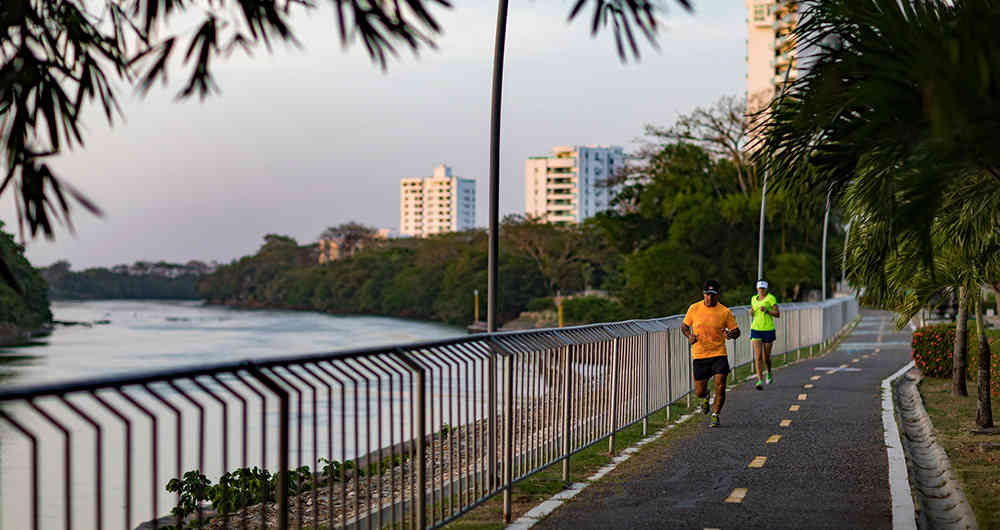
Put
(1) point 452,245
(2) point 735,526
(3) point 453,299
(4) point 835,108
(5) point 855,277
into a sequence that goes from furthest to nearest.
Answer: (1) point 452,245, (3) point 453,299, (5) point 855,277, (2) point 735,526, (4) point 835,108

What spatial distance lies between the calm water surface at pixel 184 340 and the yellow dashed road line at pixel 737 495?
47.7m

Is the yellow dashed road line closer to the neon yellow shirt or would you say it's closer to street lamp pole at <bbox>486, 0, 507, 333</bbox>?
street lamp pole at <bbox>486, 0, 507, 333</bbox>

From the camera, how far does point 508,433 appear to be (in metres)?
7.89

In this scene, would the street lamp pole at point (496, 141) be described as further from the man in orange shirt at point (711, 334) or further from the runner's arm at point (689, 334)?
the man in orange shirt at point (711, 334)

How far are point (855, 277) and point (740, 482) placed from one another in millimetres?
3264

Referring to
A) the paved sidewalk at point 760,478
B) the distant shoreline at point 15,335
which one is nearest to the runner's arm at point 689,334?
the paved sidewalk at point 760,478

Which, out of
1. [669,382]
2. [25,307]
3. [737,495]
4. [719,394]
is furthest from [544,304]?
[737,495]

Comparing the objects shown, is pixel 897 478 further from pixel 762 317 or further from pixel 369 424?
pixel 762 317

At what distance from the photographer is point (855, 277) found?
447 inches

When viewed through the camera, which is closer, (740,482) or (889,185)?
(889,185)

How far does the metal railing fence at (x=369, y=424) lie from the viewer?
404cm

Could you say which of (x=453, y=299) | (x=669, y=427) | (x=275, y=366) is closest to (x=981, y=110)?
(x=275, y=366)

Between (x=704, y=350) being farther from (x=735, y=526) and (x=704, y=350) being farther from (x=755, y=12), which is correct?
(x=755, y=12)

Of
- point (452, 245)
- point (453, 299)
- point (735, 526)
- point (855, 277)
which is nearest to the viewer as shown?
point (735, 526)
